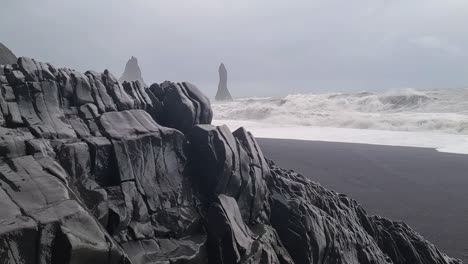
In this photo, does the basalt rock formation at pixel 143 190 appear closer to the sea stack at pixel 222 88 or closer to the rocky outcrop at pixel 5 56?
the rocky outcrop at pixel 5 56

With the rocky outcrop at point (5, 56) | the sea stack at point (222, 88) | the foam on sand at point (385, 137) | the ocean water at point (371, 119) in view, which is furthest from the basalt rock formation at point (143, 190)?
the sea stack at point (222, 88)

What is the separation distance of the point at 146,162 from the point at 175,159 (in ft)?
3.16

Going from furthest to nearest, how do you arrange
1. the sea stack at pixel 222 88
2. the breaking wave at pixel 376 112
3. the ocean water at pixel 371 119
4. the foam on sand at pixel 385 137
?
the sea stack at pixel 222 88, the breaking wave at pixel 376 112, the ocean water at pixel 371 119, the foam on sand at pixel 385 137

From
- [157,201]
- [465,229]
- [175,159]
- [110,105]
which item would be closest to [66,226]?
[157,201]

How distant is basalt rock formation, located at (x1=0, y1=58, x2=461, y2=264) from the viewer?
5.05m

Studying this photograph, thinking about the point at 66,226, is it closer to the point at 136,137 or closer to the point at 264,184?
the point at 136,137

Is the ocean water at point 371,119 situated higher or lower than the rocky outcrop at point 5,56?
lower

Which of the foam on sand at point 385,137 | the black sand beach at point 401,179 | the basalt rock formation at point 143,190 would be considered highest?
the basalt rock formation at point 143,190

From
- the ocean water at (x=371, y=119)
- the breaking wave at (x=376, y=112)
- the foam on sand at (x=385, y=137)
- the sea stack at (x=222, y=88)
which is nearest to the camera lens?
the foam on sand at (x=385, y=137)

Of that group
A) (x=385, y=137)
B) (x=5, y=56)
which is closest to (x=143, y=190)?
(x=5, y=56)

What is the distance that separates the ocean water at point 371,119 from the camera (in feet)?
113

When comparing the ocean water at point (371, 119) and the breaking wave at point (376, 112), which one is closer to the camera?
the ocean water at point (371, 119)

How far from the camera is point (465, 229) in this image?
12586 mm

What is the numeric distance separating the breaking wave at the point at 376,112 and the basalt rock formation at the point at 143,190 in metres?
34.8
